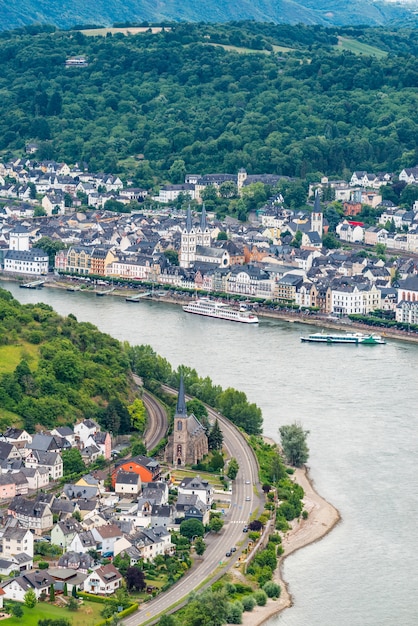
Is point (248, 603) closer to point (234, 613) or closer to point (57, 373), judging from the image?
point (234, 613)

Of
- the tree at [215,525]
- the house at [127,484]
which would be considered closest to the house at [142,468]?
the house at [127,484]

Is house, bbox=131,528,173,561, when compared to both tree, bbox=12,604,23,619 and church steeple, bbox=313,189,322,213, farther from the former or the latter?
church steeple, bbox=313,189,322,213

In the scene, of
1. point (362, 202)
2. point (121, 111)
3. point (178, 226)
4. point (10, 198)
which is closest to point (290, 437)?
point (178, 226)

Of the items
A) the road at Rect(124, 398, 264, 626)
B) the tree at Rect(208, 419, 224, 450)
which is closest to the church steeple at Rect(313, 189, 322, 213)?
the road at Rect(124, 398, 264, 626)

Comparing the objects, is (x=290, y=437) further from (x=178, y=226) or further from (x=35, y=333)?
(x=178, y=226)

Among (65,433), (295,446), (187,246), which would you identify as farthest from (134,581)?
(187,246)

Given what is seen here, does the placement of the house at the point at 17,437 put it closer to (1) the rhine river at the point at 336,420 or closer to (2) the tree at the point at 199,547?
(2) the tree at the point at 199,547
